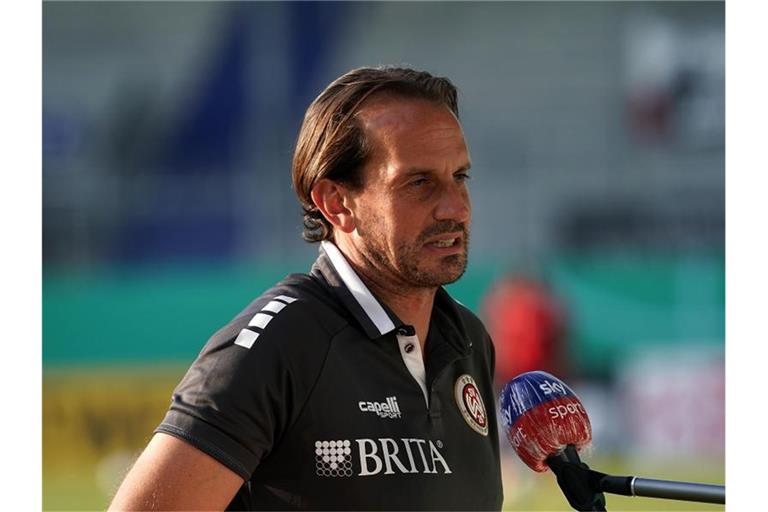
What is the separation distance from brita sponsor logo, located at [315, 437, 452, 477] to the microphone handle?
1.16 feet

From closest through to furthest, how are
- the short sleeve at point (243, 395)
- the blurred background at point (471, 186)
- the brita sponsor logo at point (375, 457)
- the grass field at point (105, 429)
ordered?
the short sleeve at point (243, 395), the brita sponsor logo at point (375, 457), the grass field at point (105, 429), the blurred background at point (471, 186)

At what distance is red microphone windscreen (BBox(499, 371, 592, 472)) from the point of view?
268 centimetres

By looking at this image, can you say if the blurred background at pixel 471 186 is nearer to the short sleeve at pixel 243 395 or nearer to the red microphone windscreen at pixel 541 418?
the red microphone windscreen at pixel 541 418

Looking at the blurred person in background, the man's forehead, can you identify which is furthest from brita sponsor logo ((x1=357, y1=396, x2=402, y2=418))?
the blurred person in background

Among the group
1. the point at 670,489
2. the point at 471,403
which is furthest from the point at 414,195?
the point at 670,489

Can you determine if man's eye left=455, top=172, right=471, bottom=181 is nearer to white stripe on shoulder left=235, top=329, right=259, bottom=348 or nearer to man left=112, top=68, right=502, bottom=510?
man left=112, top=68, right=502, bottom=510

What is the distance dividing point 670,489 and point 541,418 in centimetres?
37

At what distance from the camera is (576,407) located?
108 inches

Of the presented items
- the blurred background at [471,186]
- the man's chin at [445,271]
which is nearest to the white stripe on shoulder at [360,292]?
the man's chin at [445,271]

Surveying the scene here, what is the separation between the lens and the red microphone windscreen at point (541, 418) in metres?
2.68

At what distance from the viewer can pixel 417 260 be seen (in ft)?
8.68

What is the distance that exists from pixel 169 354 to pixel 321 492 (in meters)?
10.3

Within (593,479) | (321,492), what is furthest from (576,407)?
(321,492)

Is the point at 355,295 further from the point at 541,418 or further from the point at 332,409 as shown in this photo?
the point at 541,418
